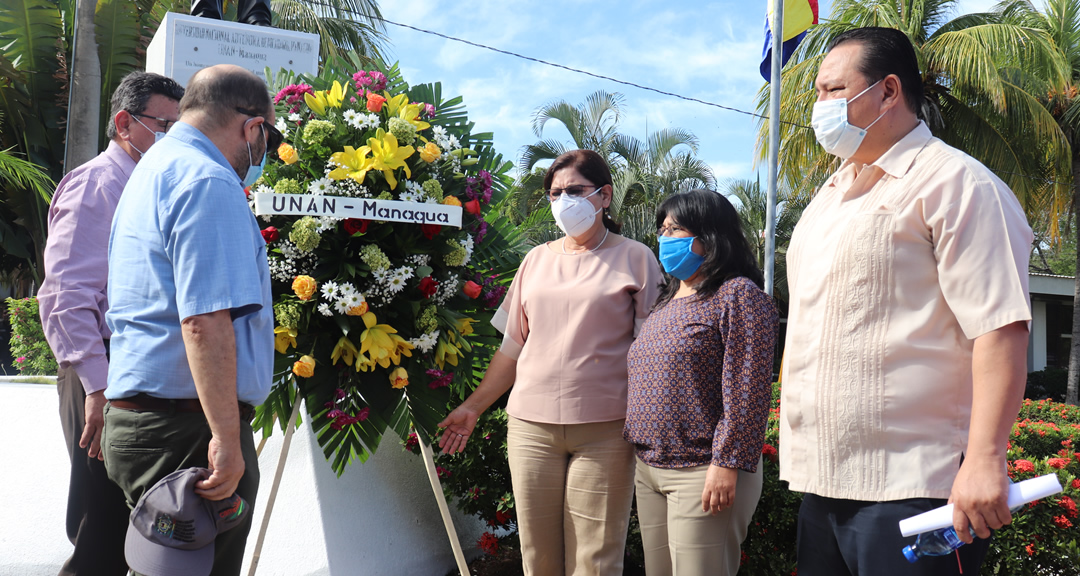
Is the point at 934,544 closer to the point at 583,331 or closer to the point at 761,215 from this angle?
the point at 583,331

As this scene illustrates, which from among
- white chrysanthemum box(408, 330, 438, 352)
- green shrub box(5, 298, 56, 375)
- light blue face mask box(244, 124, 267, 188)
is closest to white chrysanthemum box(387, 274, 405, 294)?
white chrysanthemum box(408, 330, 438, 352)

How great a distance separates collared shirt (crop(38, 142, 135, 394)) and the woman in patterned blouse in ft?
6.05

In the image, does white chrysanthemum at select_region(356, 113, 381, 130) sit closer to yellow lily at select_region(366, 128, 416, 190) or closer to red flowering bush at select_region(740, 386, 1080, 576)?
yellow lily at select_region(366, 128, 416, 190)

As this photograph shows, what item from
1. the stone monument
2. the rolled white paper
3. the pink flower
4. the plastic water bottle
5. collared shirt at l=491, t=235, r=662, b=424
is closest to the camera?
the rolled white paper

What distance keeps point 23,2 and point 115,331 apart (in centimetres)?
1277

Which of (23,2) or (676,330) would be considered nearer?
(676,330)

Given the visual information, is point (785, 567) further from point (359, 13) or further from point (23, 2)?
point (359, 13)

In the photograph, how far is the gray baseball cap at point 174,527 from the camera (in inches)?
76.2

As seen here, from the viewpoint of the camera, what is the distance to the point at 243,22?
4.67 m

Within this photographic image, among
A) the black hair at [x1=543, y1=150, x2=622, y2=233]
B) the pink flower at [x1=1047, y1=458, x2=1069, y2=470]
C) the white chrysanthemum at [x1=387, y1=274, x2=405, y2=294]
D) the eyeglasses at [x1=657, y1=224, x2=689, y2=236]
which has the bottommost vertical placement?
the pink flower at [x1=1047, y1=458, x2=1069, y2=470]

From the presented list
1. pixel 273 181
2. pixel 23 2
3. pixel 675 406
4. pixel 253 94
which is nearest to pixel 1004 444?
pixel 675 406

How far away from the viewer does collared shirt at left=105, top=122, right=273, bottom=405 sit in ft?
6.57

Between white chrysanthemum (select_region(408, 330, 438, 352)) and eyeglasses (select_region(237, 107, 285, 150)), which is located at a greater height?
eyeglasses (select_region(237, 107, 285, 150))

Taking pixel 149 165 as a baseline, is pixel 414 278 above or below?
below
